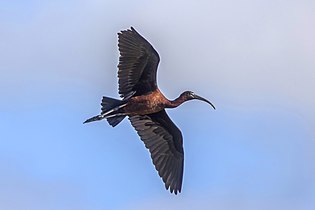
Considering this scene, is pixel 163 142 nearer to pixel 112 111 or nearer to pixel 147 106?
pixel 147 106

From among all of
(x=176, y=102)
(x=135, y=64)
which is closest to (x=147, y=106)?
(x=176, y=102)

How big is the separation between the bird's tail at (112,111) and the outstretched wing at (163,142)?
6.02 ft

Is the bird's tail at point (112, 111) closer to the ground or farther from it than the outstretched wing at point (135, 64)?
closer to the ground

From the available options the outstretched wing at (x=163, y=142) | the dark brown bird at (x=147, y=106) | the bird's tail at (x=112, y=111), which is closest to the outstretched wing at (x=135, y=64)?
the dark brown bird at (x=147, y=106)

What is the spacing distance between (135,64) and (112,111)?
205 cm

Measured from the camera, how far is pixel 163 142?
52.5 meters

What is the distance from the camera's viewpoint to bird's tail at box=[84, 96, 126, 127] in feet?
162

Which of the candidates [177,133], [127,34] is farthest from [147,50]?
[177,133]

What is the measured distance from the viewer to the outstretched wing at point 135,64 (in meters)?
49.0

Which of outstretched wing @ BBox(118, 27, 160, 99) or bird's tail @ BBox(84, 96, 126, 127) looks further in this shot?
bird's tail @ BBox(84, 96, 126, 127)

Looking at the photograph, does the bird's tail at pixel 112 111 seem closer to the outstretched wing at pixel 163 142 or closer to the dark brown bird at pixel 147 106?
the dark brown bird at pixel 147 106

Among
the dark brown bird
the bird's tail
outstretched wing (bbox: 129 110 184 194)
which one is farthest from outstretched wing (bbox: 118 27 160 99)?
outstretched wing (bbox: 129 110 184 194)

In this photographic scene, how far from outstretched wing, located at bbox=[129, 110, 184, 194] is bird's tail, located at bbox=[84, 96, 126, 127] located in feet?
6.02

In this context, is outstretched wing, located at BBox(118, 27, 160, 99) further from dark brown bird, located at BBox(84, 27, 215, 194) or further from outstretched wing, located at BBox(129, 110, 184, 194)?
outstretched wing, located at BBox(129, 110, 184, 194)
